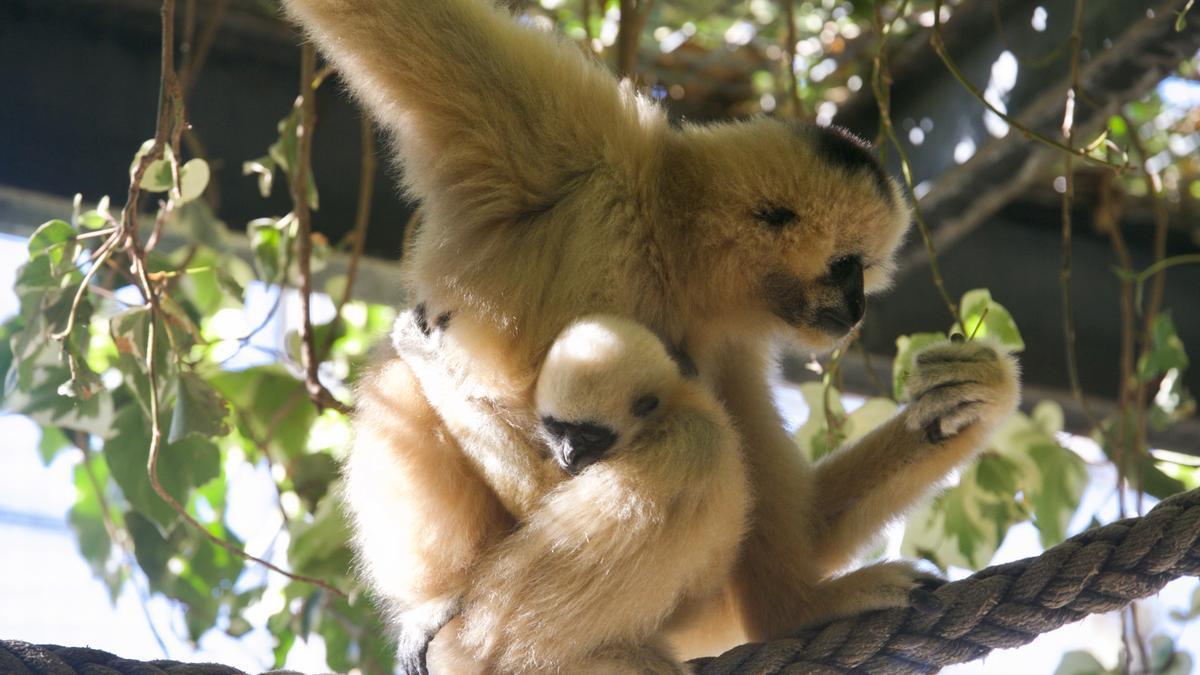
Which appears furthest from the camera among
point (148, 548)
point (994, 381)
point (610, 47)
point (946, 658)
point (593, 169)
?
point (610, 47)

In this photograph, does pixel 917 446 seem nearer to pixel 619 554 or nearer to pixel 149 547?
pixel 619 554

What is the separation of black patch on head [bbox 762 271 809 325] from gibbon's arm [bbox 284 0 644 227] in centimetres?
47

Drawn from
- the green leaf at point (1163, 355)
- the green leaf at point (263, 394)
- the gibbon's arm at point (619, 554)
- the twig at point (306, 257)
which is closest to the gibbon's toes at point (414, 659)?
the gibbon's arm at point (619, 554)

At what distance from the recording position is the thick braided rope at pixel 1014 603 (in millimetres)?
1884

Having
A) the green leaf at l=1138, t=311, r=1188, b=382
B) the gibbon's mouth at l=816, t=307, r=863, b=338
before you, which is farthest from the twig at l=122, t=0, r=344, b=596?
the green leaf at l=1138, t=311, r=1188, b=382

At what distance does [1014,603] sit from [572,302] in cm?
96

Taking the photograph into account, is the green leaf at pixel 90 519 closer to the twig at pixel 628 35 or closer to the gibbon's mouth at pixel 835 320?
the twig at pixel 628 35

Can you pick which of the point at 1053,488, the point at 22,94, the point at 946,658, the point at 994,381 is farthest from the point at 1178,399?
the point at 22,94

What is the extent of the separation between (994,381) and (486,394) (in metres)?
1.08

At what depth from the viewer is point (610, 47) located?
14.9ft

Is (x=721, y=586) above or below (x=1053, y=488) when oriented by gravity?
below

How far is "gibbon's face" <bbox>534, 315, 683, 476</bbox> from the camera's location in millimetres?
2031

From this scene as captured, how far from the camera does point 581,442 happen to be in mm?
2115

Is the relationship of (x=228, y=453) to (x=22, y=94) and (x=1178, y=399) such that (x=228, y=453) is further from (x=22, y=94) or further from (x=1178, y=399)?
(x=1178, y=399)
